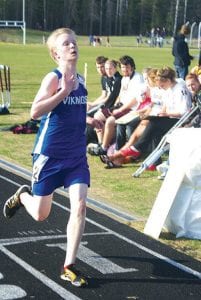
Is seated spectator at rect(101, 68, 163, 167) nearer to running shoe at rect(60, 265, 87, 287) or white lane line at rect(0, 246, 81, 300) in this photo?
white lane line at rect(0, 246, 81, 300)

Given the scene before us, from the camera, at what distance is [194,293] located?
521 cm

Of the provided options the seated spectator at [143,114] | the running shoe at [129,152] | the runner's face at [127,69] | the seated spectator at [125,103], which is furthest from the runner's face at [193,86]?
the running shoe at [129,152]

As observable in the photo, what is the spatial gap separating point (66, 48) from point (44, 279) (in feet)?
6.05

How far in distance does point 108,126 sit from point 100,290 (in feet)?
20.1

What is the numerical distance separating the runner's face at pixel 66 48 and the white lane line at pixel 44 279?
1.75 metres

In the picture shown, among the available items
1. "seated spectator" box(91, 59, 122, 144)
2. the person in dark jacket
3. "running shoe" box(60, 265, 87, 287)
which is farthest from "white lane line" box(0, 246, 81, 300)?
the person in dark jacket

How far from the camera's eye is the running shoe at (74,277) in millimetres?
5242

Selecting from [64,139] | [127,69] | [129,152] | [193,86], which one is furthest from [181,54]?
[64,139]

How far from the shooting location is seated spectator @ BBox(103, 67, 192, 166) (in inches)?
394

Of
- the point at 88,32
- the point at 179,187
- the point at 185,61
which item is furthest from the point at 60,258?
the point at 88,32

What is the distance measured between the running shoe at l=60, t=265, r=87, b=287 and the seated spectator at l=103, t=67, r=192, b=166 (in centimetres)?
514

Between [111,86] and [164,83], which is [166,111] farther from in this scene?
[111,86]

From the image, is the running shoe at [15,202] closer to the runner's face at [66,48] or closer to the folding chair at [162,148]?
the runner's face at [66,48]

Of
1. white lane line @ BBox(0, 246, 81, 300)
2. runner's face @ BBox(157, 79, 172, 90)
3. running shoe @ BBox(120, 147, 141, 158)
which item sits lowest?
running shoe @ BBox(120, 147, 141, 158)
